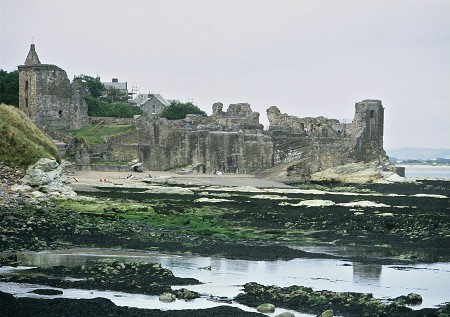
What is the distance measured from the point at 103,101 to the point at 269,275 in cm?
6506

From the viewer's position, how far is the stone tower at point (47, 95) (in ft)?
214

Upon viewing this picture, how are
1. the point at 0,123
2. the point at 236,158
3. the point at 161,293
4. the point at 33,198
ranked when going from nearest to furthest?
the point at 161,293, the point at 33,198, the point at 0,123, the point at 236,158

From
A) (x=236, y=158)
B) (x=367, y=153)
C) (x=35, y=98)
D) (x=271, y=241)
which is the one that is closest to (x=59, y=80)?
(x=35, y=98)

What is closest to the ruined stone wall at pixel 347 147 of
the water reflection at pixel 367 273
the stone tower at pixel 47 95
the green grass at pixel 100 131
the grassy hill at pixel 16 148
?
the green grass at pixel 100 131

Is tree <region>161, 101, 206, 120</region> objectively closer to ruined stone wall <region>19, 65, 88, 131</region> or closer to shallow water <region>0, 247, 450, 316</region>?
ruined stone wall <region>19, 65, 88, 131</region>

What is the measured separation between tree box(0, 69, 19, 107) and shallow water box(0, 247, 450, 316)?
47.4 metres

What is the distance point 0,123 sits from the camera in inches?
1607

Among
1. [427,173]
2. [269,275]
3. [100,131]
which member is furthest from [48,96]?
[427,173]

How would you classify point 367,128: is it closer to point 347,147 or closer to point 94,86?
point 347,147

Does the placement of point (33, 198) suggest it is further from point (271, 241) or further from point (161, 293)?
point (161, 293)

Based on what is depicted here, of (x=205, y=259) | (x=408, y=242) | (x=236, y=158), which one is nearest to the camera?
(x=205, y=259)

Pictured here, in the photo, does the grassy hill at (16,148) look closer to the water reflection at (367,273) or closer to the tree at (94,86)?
the water reflection at (367,273)

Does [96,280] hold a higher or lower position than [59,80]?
lower

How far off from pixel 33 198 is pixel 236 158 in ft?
121
